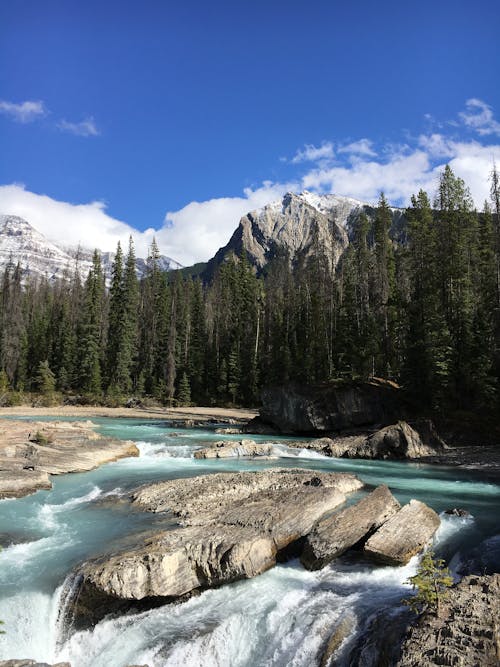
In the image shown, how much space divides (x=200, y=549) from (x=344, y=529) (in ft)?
11.1

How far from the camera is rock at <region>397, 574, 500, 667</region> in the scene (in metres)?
6.12

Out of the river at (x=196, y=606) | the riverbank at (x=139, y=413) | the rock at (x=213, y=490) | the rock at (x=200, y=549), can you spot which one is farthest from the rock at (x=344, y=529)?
the riverbank at (x=139, y=413)

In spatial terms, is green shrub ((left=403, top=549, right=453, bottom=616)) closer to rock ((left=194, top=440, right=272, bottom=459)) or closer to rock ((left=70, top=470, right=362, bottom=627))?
rock ((left=70, top=470, right=362, bottom=627))

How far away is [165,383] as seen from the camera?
64.1m

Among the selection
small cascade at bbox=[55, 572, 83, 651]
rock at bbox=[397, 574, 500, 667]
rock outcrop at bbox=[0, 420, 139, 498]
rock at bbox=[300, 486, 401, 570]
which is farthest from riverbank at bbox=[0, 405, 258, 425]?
rock at bbox=[397, 574, 500, 667]

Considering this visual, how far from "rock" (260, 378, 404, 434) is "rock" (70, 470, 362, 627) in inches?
829

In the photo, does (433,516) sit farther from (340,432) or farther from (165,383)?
(165,383)

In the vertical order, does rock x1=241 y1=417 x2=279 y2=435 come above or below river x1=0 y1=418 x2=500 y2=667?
above

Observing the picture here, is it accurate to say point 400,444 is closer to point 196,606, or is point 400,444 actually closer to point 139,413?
point 196,606

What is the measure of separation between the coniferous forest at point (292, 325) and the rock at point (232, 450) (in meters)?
13.5

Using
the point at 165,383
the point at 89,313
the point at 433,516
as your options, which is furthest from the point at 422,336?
the point at 89,313

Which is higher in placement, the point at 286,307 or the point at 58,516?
the point at 286,307

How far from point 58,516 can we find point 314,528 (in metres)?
7.72

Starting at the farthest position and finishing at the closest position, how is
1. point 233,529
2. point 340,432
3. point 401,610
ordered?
point 340,432, point 233,529, point 401,610
